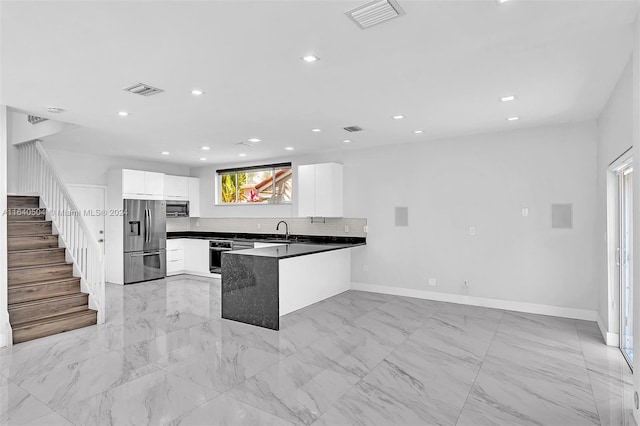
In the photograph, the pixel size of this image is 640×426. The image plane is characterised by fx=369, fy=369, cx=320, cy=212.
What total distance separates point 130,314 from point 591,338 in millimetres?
5794

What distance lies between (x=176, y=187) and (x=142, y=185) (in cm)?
93

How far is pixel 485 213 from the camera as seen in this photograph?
5.57m

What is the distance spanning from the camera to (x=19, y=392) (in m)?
2.89

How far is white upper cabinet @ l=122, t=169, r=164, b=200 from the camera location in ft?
24.0

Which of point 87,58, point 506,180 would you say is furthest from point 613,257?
point 87,58

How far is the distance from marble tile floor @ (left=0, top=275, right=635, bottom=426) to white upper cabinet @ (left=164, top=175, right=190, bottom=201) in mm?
3758

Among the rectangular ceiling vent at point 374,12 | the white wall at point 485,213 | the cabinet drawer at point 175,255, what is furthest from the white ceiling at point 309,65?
the cabinet drawer at point 175,255

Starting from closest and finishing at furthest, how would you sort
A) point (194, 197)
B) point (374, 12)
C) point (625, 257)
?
1. point (374, 12)
2. point (625, 257)
3. point (194, 197)

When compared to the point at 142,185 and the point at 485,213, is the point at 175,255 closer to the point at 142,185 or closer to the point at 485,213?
the point at 142,185

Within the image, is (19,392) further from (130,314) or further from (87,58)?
(87,58)

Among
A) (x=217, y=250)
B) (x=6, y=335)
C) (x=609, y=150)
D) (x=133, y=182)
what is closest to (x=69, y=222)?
(x=6, y=335)

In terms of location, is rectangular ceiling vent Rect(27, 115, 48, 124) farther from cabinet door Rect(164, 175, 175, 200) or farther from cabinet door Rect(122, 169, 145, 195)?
cabinet door Rect(164, 175, 175, 200)

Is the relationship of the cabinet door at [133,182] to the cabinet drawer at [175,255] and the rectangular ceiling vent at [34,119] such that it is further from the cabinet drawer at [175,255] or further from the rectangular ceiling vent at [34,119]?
the rectangular ceiling vent at [34,119]

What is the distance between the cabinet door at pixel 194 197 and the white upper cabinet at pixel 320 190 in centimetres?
323
